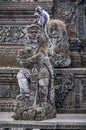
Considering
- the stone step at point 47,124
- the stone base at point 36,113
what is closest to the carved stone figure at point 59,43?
the stone base at point 36,113

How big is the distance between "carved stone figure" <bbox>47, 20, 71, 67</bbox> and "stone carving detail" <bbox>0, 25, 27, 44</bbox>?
214 centimetres

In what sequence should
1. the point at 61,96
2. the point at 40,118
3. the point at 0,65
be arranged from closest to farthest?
the point at 40,118, the point at 61,96, the point at 0,65

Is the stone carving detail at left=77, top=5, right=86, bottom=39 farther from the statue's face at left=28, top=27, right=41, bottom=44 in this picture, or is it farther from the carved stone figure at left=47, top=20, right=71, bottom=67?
the statue's face at left=28, top=27, right=41, bottom=44

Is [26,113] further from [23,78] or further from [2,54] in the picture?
[2,54]

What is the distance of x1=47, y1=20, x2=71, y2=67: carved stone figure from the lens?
1178cm

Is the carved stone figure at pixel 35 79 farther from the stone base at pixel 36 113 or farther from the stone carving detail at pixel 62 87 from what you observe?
the stone carving detail at pixel 62 87

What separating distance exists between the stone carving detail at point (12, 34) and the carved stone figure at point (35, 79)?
154 inches

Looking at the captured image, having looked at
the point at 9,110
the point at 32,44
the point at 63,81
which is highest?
the point at 32,44

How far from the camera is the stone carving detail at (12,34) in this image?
1404 cm

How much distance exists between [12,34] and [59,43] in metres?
2.70

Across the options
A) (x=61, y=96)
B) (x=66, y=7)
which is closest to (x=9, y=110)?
(x=61, y=96)

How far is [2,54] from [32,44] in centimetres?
342

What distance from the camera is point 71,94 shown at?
36.6 feet

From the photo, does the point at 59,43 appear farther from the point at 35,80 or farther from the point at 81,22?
the point at 35,80
